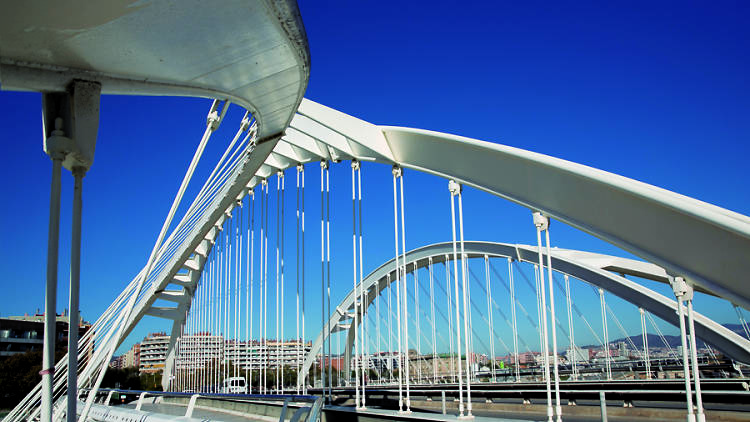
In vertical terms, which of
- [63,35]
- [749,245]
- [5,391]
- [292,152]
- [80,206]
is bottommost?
[5,391]

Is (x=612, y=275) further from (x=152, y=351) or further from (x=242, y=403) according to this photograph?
(x=152, y=351)

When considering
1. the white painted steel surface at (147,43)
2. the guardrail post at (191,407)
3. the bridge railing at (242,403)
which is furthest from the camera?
the guardrail post at (191,407)

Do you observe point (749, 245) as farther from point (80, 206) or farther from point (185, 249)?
point (185, 249)

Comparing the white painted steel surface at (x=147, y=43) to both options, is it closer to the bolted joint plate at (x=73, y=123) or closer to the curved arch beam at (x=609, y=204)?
the bolted joint plate at (x=73, y=123)

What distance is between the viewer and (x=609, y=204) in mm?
5902

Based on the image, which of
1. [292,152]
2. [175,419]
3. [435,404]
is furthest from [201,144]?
[435,404]

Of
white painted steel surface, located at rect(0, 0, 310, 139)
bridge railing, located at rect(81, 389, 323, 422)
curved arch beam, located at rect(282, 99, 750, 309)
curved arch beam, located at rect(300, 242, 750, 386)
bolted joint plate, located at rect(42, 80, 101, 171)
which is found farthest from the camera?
curved arch beam, located at rect(300, 242, 750, 386)

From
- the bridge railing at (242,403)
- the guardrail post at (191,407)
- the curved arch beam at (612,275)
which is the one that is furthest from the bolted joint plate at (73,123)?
the curved arch beam at (612,275)

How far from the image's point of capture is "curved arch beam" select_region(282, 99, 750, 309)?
4789 millimetres

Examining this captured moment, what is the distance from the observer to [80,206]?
4242mm

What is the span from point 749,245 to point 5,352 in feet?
223

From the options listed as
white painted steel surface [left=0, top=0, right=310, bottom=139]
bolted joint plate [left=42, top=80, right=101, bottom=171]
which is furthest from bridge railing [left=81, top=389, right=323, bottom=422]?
white painted steel surface [left=0, top=0, right=310, bottom=139]

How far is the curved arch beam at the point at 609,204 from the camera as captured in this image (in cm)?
479

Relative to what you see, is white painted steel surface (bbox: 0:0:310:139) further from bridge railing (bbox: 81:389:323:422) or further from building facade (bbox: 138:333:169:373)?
building facade (bbox: 138:333:169:373)
